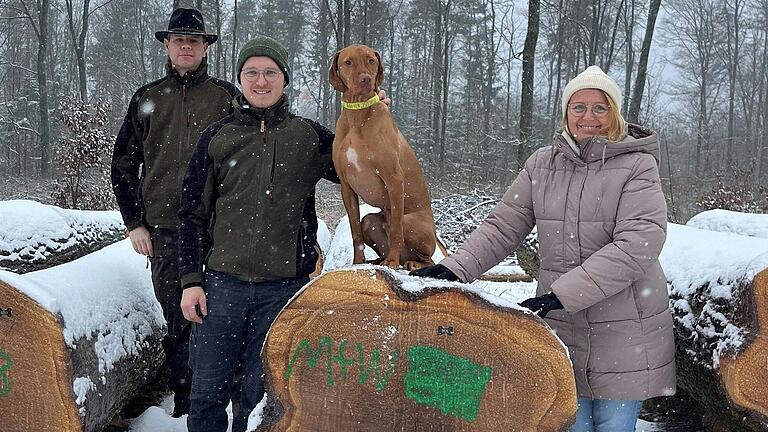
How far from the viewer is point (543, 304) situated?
203 centimetres

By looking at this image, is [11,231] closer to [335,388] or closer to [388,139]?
[388,139]

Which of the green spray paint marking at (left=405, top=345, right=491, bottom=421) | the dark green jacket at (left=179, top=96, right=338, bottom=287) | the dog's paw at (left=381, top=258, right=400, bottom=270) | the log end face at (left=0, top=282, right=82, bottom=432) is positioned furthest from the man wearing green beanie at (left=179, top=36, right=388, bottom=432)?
the green spray paint marking at (left=405, top=345, right=491, bottom=421)

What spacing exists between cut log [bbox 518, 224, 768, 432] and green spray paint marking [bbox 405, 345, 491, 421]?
127cm

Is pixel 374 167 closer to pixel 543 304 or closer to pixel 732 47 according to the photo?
pixel 543 304

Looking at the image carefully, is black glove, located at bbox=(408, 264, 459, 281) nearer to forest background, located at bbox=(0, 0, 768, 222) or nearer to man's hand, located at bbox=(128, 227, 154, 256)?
man's hand, located at bbox=(128, 227, 154, 256)

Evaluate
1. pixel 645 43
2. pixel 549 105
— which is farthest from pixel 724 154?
pixel 645 43

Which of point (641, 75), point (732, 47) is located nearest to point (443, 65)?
point (641, 75)

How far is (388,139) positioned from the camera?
9.21 feet

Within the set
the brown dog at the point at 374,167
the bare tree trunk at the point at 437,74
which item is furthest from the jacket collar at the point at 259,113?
the bare tree trunk at the point at 437,74

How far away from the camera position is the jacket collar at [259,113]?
2.66 m

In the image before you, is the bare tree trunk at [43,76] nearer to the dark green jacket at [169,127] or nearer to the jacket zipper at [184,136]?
the dark green jacket at [169,127]

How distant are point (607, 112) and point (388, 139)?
99 cm

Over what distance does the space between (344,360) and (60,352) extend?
1.26m

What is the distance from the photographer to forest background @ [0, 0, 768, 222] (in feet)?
74.5
